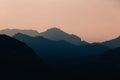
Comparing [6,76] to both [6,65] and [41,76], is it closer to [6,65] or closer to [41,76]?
[6,65]

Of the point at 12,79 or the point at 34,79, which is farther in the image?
the point at 34,79

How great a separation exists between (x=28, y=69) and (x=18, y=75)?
14663mm

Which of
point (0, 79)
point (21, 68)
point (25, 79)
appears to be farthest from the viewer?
point (21, 68)

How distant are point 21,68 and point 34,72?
325 inches

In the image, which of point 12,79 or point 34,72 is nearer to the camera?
point 12,79

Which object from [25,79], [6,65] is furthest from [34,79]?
[6,65]

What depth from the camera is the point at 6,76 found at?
17750cm

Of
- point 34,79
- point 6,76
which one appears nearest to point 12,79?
point 6,76

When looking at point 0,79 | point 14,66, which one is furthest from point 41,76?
point 0,79

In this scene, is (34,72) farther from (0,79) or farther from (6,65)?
(0,79)

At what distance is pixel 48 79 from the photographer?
648 ft

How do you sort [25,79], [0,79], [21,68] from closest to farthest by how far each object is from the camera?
[0,79] < [25,79] < [21,68]

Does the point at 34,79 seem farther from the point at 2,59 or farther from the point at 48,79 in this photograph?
the point at 2,59

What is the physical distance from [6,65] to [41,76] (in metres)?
22.0
